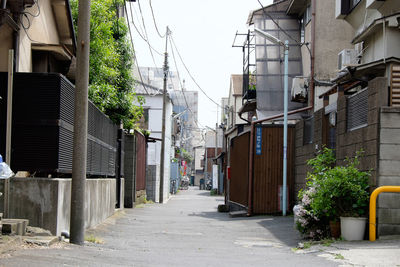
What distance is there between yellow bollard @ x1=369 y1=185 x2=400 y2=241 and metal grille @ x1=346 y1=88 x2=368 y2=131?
71.5 inches

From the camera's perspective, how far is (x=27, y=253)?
24.2 feet

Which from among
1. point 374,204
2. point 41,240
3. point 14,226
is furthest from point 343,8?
point 14,226

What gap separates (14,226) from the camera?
8305 mm

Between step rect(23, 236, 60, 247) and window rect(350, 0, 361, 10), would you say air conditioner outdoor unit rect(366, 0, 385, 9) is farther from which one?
step rect(23, 236, 60, 247)

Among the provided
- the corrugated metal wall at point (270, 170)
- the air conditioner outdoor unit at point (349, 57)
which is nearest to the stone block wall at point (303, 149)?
the corrugated metal wall at point (270, 170)

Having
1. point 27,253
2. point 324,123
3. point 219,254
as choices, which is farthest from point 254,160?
point 27,253

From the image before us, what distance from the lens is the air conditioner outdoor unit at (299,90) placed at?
2289 cm

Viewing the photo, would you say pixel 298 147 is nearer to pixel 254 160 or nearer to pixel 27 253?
pixel 254 160

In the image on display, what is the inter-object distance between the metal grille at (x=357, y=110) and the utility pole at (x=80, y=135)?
5.81 metres

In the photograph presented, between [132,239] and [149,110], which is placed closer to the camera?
[132,239]

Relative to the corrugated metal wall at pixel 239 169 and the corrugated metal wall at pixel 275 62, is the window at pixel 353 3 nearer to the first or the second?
the corrugated metal wall at pixel 239 169

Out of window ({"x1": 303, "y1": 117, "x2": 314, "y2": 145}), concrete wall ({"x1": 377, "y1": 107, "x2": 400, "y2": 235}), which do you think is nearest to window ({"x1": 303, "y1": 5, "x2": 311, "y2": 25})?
window ({"x1": 303, "y1": 117, "x2": 314, "y2": 145})

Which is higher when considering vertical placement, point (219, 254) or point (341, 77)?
point (341, 77)

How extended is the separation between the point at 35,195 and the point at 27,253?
2152 mm
